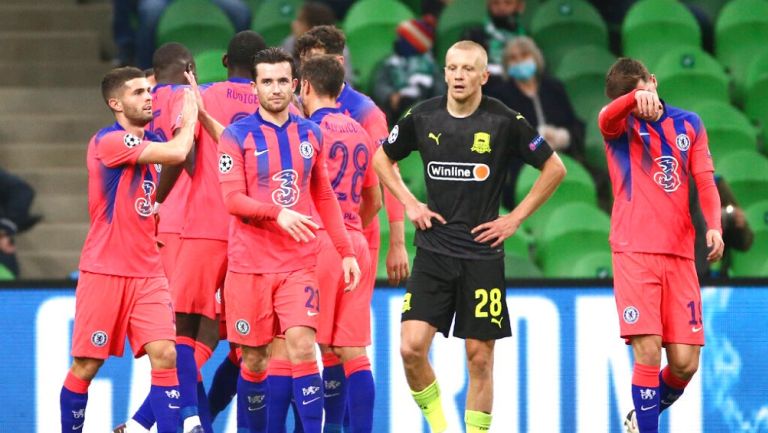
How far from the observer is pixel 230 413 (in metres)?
9.52

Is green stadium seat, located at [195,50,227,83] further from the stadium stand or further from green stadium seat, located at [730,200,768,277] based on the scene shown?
green stadium seat, located at [730,200,768,277]

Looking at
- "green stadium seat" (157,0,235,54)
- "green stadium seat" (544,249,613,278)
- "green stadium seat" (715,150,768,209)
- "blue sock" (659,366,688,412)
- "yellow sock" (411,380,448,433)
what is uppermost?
"green stadium seat" (157,0,235,54)

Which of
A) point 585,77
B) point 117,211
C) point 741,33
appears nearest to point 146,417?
point 117,211

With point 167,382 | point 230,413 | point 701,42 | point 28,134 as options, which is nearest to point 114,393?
point 230,413

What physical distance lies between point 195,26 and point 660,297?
5428 millimetres

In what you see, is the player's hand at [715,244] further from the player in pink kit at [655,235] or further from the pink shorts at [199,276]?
the pink shorts at [199,276]

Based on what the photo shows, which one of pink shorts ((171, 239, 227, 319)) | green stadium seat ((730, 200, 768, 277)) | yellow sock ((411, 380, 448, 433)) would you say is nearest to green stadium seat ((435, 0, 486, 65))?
green stadium seat ((730, 200, 768, 277))

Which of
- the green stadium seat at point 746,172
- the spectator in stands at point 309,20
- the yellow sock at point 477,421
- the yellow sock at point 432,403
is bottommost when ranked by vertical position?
the yellow sock at point 477,421

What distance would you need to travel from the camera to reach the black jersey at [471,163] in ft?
25.8

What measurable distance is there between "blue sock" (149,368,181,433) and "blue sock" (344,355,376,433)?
3.16 ft

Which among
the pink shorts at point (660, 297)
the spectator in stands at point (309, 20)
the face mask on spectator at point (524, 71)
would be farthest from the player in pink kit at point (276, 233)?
the face mask on spectator at point (524, 71)

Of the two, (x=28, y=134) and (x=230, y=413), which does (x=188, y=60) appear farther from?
(x=28, y=134)

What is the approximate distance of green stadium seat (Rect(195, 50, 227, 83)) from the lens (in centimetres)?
1134

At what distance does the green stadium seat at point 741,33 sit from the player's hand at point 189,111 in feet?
19.3
